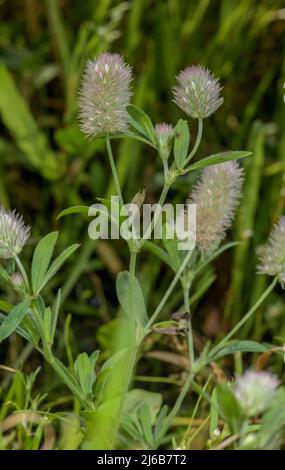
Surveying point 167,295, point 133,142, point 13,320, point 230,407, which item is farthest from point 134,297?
point 133,142

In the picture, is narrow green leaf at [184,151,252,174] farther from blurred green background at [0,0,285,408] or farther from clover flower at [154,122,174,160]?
blurred green background at [0,0,285,408]

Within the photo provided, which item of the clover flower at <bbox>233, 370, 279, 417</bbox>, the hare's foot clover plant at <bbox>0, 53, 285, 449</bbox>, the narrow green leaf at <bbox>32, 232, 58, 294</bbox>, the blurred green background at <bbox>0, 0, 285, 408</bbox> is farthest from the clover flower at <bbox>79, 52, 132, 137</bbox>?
the blurred green background at <bbox>0, 0, 285, 408</bbox>

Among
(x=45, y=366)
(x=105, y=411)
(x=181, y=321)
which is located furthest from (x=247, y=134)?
(x=105, y=411)

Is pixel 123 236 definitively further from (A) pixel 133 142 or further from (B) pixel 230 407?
(A) pixel 133 142

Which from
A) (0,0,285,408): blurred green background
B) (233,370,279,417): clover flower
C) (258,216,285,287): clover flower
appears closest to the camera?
(233,370,279,417): clover flower

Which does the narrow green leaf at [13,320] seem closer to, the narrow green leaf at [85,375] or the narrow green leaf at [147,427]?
the narrow green leaf at [85,375]

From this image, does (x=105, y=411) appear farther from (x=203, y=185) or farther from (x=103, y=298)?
(x=103, y=298)

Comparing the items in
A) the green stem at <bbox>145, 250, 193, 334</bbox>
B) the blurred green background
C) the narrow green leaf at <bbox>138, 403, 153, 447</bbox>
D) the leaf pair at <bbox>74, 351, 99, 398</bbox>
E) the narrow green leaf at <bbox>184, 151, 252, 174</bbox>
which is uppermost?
the blurred green background

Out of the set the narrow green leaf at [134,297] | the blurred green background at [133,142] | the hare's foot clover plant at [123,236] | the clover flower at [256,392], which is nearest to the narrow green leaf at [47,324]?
the hare's foot clover plant at [123,236]
